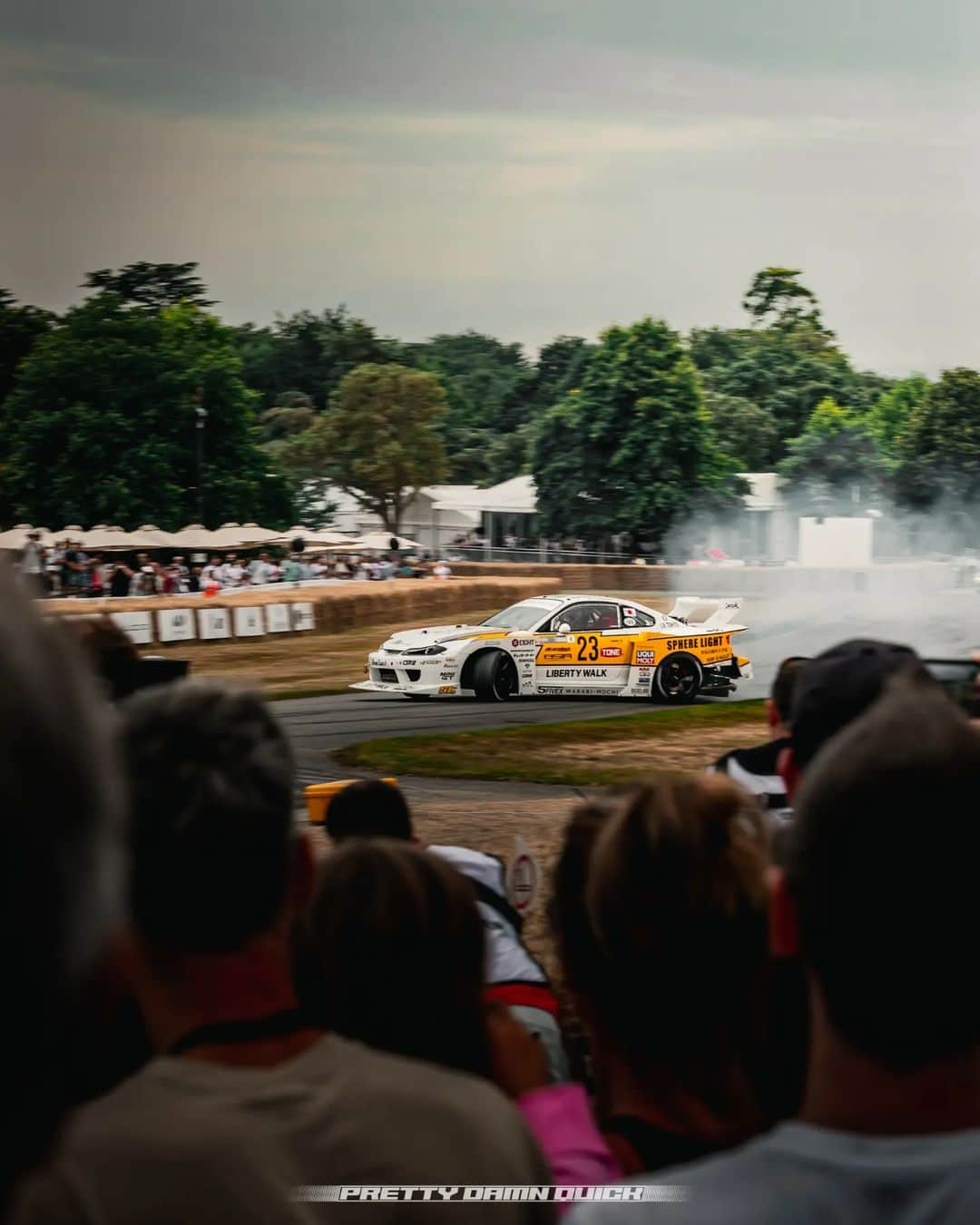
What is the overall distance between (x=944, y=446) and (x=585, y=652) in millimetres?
3348

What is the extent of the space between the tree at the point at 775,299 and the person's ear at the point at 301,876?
31.1 ft

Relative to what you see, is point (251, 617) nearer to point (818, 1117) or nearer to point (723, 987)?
point (723, 987)

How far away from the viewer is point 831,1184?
1.10 metres

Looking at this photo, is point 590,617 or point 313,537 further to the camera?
point 590,617

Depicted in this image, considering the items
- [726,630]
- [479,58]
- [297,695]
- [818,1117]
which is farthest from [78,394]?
[818,1117]

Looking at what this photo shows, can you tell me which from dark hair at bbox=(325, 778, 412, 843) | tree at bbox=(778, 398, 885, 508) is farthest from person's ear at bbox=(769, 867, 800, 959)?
tree at bbox=(778, 398, 885, 508)

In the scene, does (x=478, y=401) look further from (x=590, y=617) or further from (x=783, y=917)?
(x=783, y=917)

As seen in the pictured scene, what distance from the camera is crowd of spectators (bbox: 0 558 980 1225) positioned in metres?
0.67

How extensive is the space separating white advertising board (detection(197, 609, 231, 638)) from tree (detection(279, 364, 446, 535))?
3.62 ft

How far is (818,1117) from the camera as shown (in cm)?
117

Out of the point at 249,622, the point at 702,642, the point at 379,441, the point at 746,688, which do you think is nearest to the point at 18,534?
the point at 249,622

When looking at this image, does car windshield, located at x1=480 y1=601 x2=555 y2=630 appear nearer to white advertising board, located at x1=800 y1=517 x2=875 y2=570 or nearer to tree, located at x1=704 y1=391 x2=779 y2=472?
tree, located at x1=704 y1=391 x2=779 y2=472

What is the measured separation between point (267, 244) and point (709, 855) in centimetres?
857

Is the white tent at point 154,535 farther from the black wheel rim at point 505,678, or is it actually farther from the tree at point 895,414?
the tree at point 895,414
